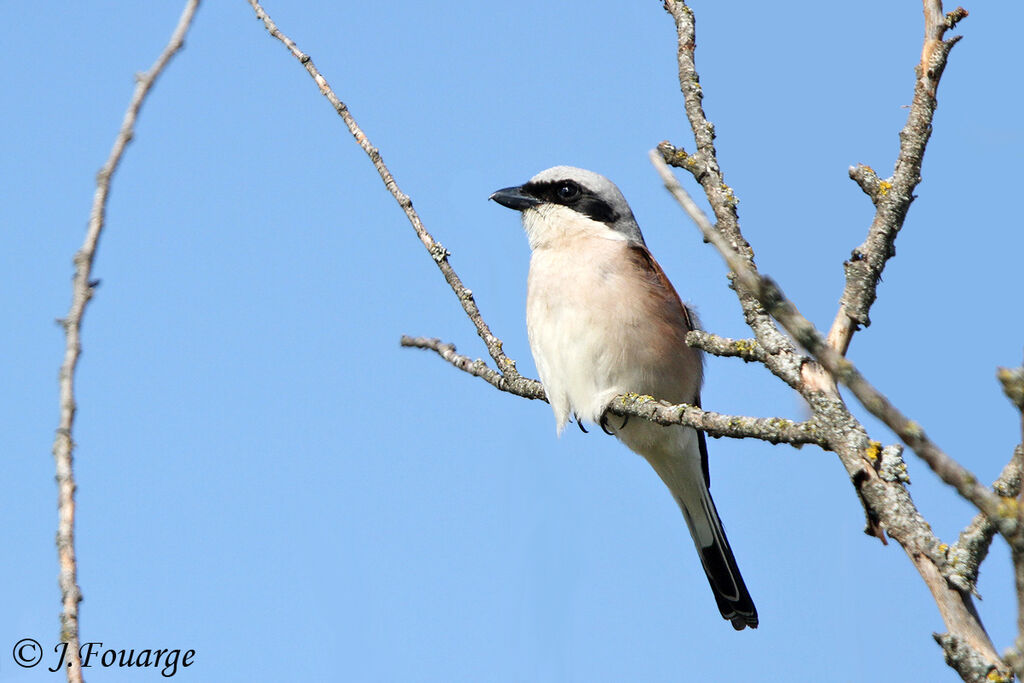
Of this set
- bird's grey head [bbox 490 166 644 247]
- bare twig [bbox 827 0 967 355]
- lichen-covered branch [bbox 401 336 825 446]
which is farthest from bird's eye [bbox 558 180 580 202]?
bare twig [bbox 827 0 967 355]

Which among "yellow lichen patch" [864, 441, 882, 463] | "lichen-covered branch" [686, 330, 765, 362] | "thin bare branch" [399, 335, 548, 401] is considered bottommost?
"yellow lichen patch" [864, 441, 882, 463]

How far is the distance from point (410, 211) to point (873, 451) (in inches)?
92.2

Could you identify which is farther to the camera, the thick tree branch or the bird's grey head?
the bird's grey head

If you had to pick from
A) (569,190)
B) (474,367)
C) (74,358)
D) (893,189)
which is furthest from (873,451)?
(569,190)

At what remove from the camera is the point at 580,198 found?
524cm

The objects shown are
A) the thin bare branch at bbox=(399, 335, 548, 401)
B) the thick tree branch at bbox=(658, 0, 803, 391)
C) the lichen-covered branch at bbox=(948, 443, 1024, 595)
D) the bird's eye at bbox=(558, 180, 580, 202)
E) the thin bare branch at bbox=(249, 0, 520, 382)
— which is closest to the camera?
the lichen-covered branch at bbox=(948, 443, 1024, 595)

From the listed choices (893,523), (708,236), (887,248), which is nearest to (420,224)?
(887,248)

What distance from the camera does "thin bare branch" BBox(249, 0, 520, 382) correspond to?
3.37 meters

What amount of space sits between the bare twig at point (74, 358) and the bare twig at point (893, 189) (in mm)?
1751

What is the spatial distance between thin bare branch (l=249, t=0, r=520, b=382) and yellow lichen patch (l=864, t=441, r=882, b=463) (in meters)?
2.27

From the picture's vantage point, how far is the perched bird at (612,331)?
4617mm

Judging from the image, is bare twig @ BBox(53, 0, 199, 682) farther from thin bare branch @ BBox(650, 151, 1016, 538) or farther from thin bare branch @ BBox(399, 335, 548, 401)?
thin bare branch @ BBox(399, 335, 548, 401)

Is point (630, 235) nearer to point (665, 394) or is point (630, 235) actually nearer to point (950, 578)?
point (665, 394)

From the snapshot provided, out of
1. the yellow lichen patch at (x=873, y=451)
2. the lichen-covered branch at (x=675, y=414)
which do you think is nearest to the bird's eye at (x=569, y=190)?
the lichen-covered branch at (x=675, y=414)
